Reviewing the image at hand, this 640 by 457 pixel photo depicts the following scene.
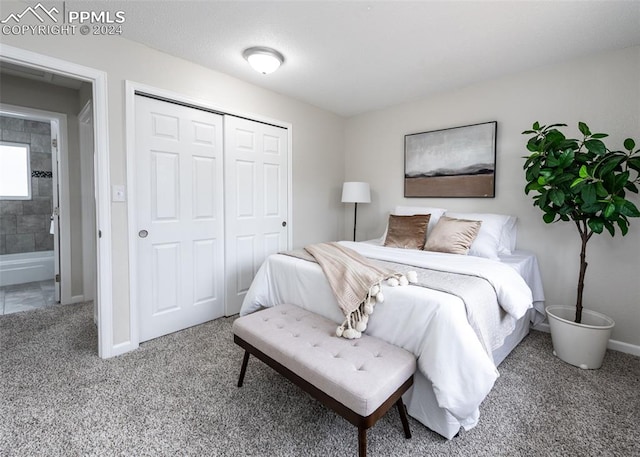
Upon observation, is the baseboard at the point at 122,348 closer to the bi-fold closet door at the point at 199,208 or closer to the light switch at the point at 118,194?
the bi-fold closet door at the point at 199,208

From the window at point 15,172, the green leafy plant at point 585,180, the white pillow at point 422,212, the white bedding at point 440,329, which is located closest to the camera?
the white bedding at point 440,329

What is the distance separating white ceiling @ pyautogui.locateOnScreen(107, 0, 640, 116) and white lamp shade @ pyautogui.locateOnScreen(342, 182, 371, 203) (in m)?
1.22

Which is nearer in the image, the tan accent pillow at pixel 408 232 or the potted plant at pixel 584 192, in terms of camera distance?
the potted plant at pixel 584 192

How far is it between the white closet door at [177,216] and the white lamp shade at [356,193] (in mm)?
1557

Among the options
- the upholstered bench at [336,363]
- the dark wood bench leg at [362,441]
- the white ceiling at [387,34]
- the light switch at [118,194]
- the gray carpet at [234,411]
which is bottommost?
the gray carpet at [234,411]

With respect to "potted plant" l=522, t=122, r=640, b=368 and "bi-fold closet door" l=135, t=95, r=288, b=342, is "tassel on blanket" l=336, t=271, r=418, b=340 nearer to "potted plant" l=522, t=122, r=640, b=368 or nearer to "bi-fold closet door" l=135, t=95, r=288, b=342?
"potted plant" l=522, t=122, r=640, b=368

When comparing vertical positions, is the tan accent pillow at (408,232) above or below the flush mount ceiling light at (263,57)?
below

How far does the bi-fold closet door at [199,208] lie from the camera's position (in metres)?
2.45

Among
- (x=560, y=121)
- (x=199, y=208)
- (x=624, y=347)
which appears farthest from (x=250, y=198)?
(x=624, y=347)

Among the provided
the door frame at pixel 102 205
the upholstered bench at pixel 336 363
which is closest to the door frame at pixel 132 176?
the door frame at pixel 102 205

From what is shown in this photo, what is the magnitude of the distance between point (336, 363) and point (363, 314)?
1.29 ft

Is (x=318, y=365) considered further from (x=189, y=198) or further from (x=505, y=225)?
(x=505, y=225)

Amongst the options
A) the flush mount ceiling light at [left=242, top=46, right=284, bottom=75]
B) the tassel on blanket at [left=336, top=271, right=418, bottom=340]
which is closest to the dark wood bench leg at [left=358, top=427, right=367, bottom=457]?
the tassel on blanket at [left=336, top=271, right=418, bottom=340]

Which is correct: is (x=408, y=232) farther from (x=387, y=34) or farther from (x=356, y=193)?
(x=387, y=34)
